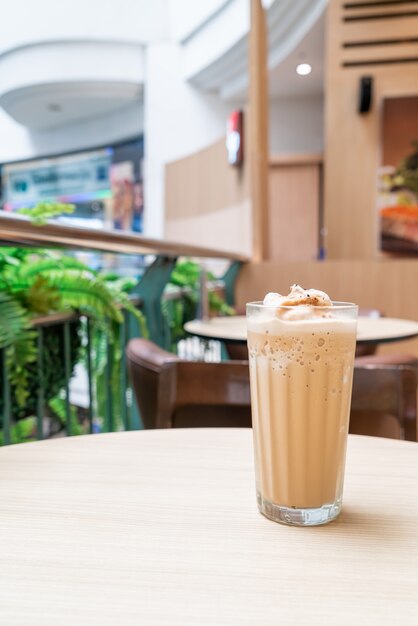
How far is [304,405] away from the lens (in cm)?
58

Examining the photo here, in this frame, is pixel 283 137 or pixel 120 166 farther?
pixel 120 166

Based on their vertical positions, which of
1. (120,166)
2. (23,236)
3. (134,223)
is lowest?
(23,236)

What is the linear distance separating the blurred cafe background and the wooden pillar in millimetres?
19

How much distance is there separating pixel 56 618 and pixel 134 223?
38.4 feet

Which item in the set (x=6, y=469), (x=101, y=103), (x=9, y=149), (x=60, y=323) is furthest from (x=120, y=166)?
(x=6, y=469)

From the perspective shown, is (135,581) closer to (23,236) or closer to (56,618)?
(56,618)

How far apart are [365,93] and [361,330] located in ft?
15.3

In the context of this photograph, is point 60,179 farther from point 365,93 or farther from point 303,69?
point 365,93

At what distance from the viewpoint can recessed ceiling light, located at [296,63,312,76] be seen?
27.3 ft

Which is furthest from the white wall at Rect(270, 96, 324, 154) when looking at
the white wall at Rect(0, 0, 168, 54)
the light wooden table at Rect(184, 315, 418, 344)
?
the light wooden table at Rect(184, 315, 418, 344)

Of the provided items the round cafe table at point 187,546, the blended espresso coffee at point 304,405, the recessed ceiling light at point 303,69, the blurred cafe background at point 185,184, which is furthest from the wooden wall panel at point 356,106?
the blended espresso coffee at point 304,405

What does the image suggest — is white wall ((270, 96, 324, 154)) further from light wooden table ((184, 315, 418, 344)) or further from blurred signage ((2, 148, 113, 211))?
light wooden table ((184, 315, 418, 344))

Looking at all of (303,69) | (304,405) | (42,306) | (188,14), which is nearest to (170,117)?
(188,14)

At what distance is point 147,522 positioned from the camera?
0.55 m
